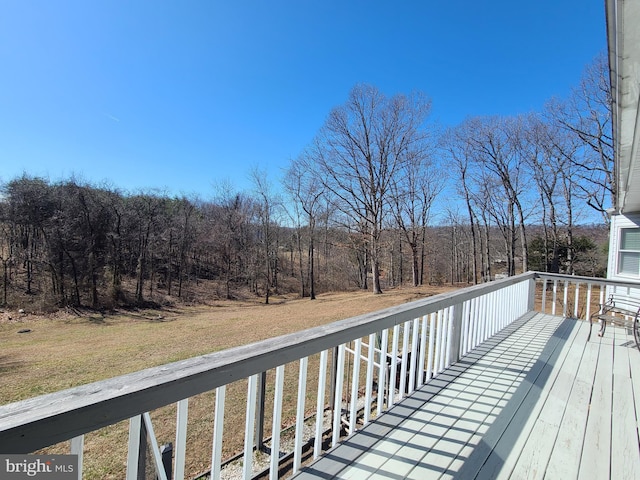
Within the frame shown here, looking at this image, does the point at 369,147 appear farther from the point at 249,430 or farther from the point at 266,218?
the point at 249,430

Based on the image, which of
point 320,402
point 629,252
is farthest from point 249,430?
point 629,252

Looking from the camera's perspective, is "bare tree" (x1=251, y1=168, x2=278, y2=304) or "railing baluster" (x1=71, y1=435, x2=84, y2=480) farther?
"bare tree" (x1=251, y1=168, x2=278, y2=304)

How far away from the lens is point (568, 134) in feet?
47.3

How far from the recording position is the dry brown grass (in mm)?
4310

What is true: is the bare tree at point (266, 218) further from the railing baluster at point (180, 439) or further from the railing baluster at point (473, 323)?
the railing baluster at point (180, 439)

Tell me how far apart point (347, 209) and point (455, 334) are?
12330 mm

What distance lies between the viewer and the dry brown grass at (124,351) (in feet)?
14.1

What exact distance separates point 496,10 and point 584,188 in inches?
438

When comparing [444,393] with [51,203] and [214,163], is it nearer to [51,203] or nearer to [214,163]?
[214,163]

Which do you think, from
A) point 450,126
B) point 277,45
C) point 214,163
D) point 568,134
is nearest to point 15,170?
point 214,163

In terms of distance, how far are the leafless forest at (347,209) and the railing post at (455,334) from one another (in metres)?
11.3

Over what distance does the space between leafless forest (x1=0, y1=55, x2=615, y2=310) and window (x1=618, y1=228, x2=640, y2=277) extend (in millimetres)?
5801

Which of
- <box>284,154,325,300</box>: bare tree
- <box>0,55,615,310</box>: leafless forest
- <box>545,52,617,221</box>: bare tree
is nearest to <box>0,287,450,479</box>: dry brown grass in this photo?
<box>0,55,615,310</box>: leafless forest

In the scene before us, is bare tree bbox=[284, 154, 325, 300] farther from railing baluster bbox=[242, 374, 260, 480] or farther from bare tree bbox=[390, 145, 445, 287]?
railing baluster bbox=[242, 374, 260, 480]
